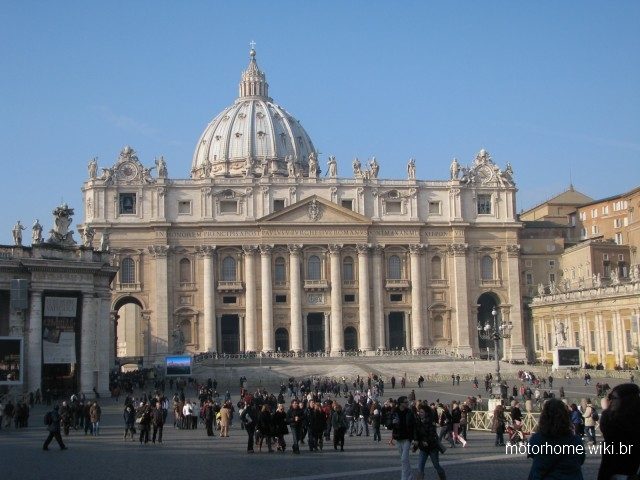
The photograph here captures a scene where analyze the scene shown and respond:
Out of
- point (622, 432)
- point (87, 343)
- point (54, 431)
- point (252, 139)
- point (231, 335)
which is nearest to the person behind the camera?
point (622, 432)

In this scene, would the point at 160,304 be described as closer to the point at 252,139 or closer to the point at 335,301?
the point at 335,301

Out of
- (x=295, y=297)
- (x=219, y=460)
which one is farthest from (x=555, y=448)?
(x=295, y=297)

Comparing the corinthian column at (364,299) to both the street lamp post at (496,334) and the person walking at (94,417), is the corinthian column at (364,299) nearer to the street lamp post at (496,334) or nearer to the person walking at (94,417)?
the street lamp post at (496,334)

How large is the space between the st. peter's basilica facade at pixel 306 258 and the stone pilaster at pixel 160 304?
8 cm

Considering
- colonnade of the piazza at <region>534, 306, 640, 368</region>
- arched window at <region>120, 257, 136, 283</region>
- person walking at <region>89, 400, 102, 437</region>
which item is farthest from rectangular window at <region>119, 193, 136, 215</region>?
person walking at <region>89, 400, 102, 437</region>

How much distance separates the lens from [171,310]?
7512 centimetres

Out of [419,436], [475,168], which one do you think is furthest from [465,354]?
[419,436]

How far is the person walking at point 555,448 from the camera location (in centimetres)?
689

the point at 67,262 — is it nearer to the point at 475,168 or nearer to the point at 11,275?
the point at 11,275

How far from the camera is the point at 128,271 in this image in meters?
75.5

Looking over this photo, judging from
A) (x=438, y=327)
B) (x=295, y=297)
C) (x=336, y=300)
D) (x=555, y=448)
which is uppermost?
(x=295, y=297)

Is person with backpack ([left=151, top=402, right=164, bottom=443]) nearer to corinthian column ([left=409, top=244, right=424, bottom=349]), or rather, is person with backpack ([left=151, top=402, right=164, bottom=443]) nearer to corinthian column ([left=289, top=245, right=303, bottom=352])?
corinthian column ([left=289, top=245, right=303, bottom=352])

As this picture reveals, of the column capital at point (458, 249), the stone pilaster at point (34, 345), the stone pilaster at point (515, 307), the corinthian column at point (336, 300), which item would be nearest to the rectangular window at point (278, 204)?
the corinthian column at point (336, 300)

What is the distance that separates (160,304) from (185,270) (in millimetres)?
3685
